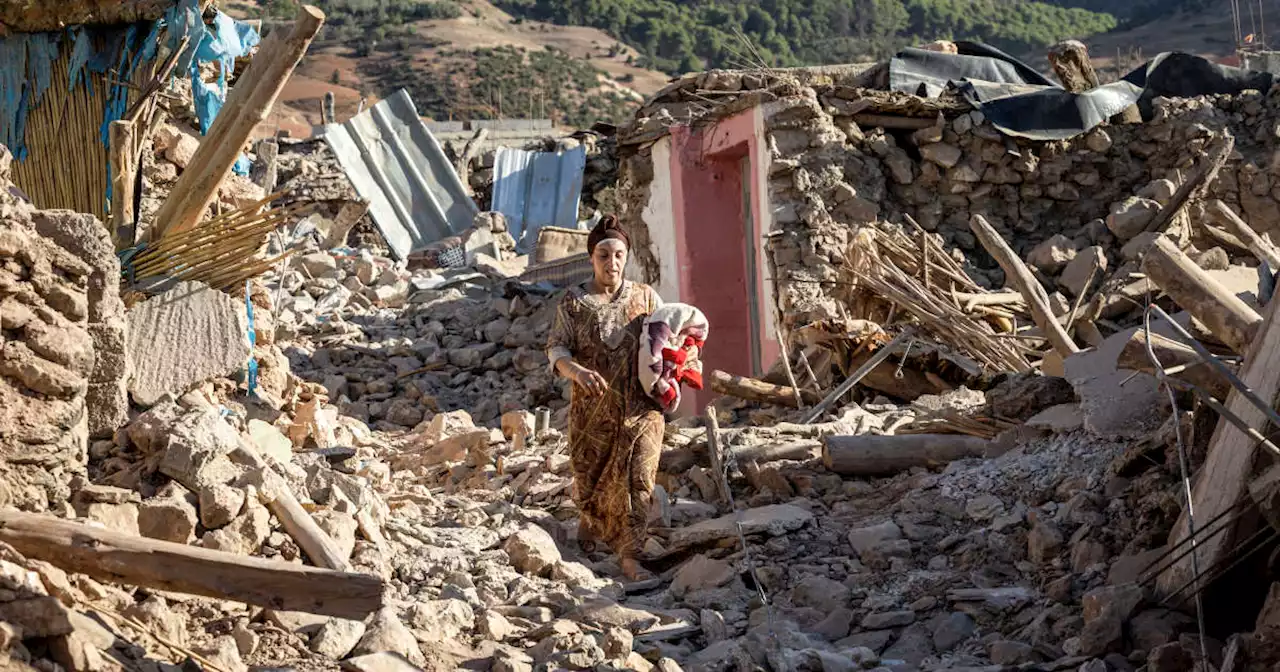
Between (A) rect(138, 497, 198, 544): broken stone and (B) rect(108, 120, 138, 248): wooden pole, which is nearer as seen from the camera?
(A) rect(138, 497, 198, 544): broken stone

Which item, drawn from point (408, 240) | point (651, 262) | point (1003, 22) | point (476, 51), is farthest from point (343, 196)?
point (1003, 22)

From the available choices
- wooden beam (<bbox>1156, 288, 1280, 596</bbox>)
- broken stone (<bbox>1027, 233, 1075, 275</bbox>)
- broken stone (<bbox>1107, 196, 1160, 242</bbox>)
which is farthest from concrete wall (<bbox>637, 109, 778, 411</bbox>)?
wooden beam (<bbox>1156, 288, 1280, 596</bbox>)

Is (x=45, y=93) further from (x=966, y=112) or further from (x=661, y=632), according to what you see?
(x=966, y=112)

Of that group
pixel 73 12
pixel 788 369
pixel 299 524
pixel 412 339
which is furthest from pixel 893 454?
pixel 412 339

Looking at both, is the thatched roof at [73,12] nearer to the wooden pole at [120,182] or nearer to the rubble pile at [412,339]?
the wooden pole at [120,182]

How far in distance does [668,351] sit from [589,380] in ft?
1.15

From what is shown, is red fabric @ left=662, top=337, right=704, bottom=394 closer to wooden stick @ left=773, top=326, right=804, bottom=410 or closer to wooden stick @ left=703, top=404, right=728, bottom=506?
wooden stick @ left=703, top=404, right=728, bottom=506

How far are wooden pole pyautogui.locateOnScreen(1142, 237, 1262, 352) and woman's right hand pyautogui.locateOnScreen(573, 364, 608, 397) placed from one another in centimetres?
215

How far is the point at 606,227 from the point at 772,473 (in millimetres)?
1484

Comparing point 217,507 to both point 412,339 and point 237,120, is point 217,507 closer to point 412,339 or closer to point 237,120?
point 237,120

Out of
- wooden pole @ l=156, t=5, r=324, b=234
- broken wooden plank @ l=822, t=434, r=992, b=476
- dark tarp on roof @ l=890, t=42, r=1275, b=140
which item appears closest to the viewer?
wooden pole @ l=156, t=5, r=324, b=234

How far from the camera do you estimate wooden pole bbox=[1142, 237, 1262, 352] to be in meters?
4.80

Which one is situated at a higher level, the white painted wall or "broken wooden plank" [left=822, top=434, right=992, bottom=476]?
the white painted wall

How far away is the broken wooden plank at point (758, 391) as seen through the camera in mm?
8617
